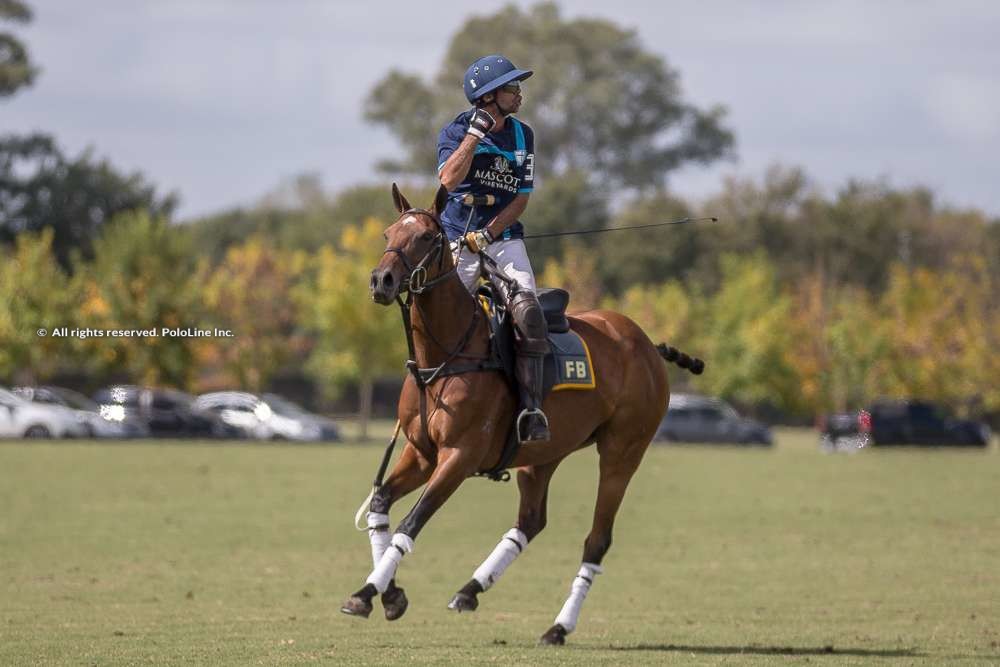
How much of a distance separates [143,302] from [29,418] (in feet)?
54.2

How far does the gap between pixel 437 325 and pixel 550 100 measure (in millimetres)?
86575

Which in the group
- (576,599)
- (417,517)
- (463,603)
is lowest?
(576,599)

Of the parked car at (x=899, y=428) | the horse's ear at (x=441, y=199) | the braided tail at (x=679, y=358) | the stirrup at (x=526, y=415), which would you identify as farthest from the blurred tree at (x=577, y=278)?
the horse's ear at (x=441, y=199)

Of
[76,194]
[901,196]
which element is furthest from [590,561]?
[901,196]

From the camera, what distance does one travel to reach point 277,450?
50.5 meters

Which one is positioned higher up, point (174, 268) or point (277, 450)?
point (174, 268)

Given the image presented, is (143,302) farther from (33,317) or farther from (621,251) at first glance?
(621,251)

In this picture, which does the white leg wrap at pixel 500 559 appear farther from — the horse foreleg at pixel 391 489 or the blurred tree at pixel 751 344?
the blurred tree at pixel 751 344

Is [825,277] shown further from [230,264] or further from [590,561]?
[590,561]

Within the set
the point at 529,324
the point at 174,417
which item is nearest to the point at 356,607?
the point at 529,324

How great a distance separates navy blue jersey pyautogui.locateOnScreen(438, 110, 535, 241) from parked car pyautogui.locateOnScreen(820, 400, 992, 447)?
4916 centimetres

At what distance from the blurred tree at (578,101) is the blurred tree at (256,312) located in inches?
524

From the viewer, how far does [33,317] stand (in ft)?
104

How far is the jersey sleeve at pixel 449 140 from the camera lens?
39.0 feet
